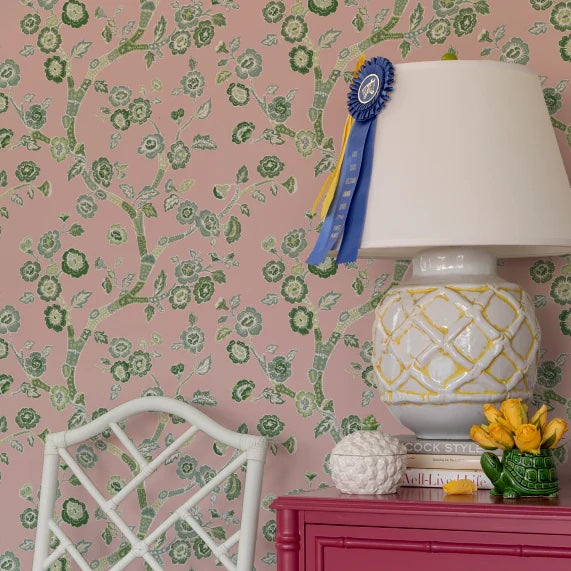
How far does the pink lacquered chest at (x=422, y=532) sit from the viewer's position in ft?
4.46

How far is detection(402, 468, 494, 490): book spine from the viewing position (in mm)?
1562

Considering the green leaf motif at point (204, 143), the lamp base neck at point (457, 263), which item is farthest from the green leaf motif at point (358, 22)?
the lamp base neck at point (457, 263)

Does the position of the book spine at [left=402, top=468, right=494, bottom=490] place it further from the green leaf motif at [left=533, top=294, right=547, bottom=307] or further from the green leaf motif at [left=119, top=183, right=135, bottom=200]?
the green leaf motif at [left=119, top=183, right=135, bottom=200]

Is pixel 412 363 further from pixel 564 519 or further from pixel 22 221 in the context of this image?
pixel 22 221

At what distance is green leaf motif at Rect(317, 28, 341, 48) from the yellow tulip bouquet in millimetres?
898

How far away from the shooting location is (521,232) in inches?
59.2

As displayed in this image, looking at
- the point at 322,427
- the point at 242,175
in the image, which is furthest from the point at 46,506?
the point at 242,175

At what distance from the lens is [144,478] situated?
6.52ft

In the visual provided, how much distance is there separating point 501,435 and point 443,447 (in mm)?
146

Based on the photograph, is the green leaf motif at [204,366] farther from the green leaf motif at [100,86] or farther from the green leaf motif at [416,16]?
the green leaf motif at [416,16]

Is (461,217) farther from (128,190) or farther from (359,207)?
(128,190)

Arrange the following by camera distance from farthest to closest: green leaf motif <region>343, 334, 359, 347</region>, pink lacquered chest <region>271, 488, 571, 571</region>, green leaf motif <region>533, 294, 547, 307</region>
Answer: green leaf motif <region>343, 334, 359, 347</region> → green leaf motif <region>533, 294, 547, 307</region> → pink lacquered chest <region>271, 488, 571, 571</region>

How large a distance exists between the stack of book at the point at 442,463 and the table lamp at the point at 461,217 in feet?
0.10

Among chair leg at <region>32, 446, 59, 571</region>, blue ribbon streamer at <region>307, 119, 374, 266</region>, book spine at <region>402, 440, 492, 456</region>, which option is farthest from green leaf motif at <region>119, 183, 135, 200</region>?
book spine at <region>402, 440, 492, 456</region>
